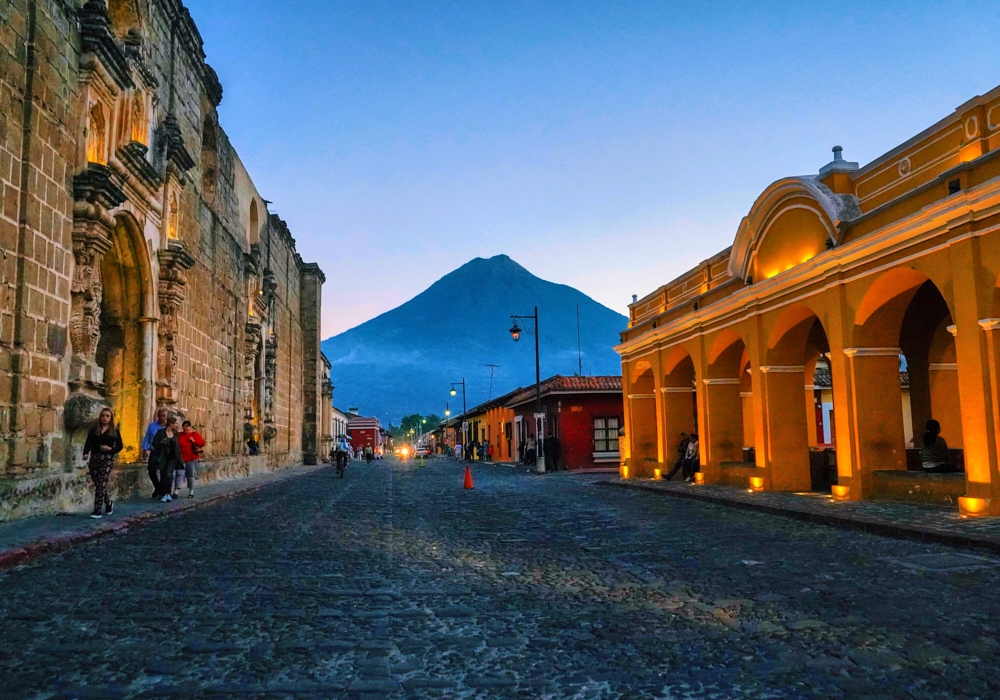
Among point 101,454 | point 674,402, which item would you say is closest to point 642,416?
point 674,402

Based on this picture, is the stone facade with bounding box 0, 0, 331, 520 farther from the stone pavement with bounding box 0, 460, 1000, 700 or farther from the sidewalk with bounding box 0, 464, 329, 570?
the stone pavement with bounding box 0, 460, 1000, 700

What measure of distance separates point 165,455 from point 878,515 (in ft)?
35.8

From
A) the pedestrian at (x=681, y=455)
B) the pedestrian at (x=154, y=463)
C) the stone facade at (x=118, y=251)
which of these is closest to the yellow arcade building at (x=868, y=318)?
the pedestrian at (x=681, y=455)

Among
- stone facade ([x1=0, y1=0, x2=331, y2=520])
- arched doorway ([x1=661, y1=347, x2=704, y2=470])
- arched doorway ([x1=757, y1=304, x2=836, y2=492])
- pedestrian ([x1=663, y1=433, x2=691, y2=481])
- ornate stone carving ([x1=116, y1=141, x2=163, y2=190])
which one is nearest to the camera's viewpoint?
stone facade ([x1=0, y1=0, x2=331, y2=520])

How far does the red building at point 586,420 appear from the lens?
32.1 m

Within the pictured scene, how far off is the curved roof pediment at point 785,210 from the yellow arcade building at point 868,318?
0.03 metres

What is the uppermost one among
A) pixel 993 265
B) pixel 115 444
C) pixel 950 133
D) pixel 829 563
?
pixel 950 133

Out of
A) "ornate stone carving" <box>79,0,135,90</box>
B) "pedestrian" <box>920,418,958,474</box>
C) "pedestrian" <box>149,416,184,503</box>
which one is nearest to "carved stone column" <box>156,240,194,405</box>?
"pedestrian" <box>149,416,184,503</box>

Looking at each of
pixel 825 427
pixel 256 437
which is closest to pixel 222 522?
pixel 256 437

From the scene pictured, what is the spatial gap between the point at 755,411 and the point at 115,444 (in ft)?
38.1

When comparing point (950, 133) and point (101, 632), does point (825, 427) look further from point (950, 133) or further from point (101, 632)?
point (101, 632)

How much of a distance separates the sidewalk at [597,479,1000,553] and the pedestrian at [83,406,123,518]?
9.30m

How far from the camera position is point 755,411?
15750 mm

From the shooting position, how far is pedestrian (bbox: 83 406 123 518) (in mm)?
10039
